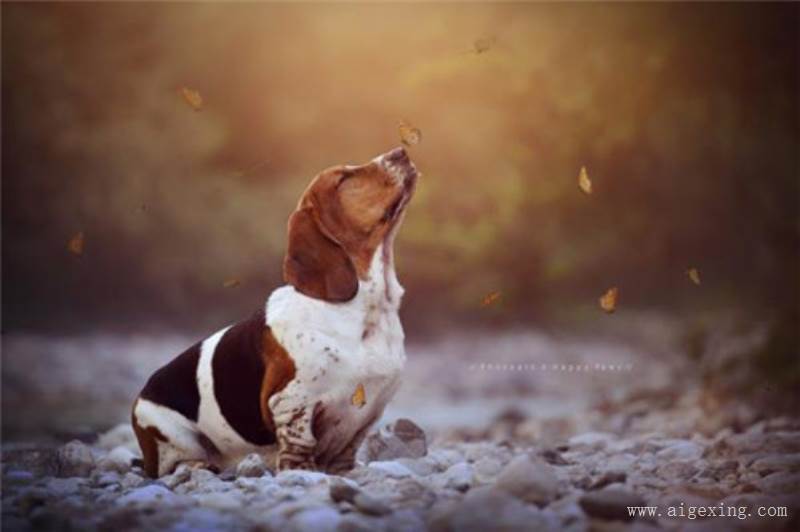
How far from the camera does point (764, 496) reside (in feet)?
16.2

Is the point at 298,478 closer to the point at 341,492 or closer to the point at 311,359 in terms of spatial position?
the point at 341,492

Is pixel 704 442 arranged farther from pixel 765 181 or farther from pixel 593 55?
pixel 593 55

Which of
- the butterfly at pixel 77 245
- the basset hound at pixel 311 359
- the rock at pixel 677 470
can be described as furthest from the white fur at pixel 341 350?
the butterfly at pixel 77 245

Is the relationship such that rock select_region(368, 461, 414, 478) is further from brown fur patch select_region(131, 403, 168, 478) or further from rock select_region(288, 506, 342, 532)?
brown fur patch select_region(131, 403, 168, 478)

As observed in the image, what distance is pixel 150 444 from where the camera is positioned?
498 centimetres

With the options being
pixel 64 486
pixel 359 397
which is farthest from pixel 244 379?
pixel 64 486

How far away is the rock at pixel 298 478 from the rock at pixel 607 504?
38.1 inches

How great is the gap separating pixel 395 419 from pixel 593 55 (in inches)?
76.9

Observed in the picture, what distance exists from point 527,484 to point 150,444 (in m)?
1.52

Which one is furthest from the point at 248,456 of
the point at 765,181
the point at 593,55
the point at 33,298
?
the point at 765,181

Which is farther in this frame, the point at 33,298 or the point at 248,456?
the point at 33,298

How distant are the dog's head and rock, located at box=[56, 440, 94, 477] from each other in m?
1.27

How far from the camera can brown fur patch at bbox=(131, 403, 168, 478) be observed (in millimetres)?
4960

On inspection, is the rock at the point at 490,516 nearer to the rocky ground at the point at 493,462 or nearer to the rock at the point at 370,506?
the rocky ground at the point at 493,462
